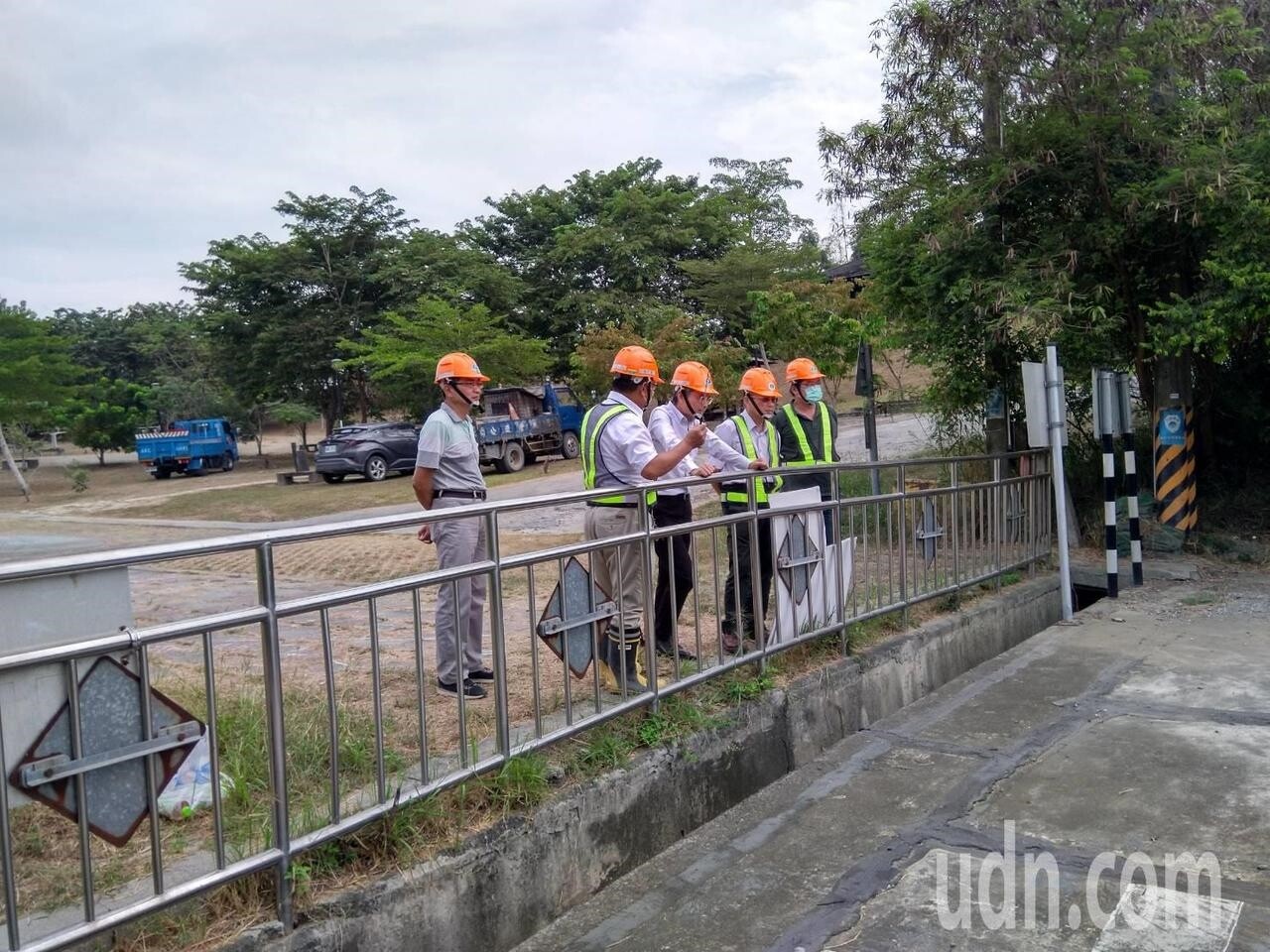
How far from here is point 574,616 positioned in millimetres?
4492

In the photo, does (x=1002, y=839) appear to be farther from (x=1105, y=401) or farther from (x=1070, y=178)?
(x=1070, y=178)

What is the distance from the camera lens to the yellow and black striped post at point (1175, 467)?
35.9ft

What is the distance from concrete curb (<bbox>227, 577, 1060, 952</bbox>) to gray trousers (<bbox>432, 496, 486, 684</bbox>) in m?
0.71

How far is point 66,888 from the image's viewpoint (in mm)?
2854

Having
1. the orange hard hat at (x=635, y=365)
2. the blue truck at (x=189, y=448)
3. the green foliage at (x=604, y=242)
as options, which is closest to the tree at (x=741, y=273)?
the green foliage at (x=604, y=242)

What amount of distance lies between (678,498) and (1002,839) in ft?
7.67

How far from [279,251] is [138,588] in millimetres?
34209

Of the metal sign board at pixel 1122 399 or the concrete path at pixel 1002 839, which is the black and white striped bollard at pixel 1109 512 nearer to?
the metal sign board at pixel 1122 399

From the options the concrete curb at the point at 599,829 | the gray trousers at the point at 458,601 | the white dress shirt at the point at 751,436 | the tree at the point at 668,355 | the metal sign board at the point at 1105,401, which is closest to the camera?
the concrete curb at the point at 599,829

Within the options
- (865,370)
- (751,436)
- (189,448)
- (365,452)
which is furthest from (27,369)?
(751,436)

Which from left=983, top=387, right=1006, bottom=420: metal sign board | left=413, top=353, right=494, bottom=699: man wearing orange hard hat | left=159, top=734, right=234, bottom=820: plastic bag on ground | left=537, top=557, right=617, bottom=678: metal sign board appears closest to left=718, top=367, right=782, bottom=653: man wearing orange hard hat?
left=537, top=557, right=617, bottom=678: metal sign board

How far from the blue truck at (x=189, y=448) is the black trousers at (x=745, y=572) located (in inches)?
1210

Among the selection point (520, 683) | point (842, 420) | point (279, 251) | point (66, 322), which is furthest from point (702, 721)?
point (66, 322)

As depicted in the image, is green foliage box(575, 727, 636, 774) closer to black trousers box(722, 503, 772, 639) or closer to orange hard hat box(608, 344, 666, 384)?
black trousers box(722, 503, 772, 639)
